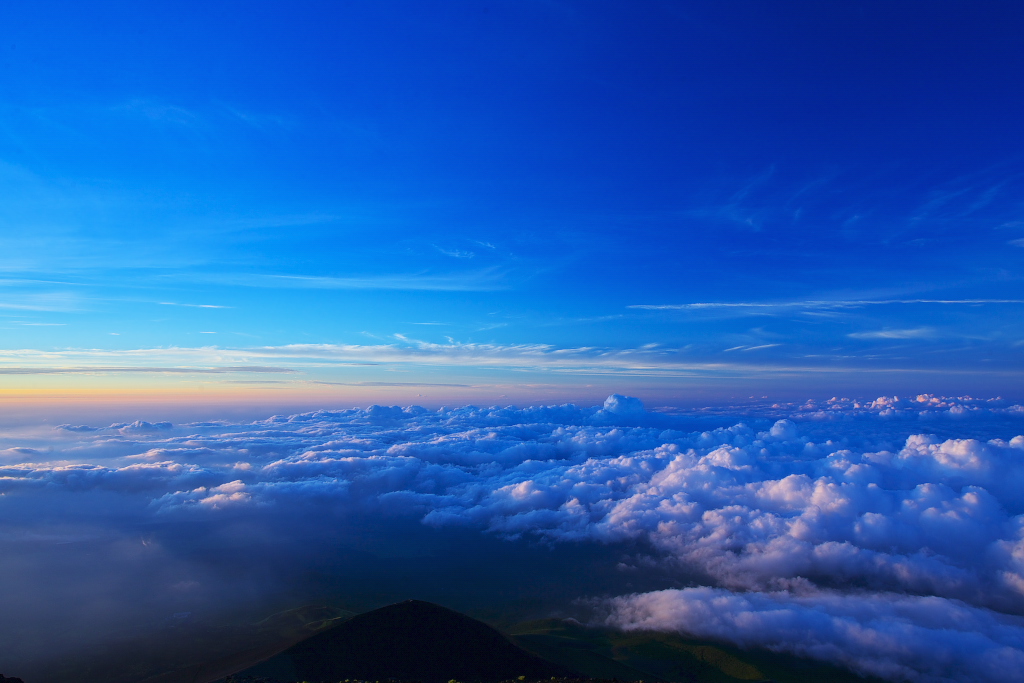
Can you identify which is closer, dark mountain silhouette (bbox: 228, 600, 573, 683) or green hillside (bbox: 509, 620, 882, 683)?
dark mountain silhouette (bbox: 228, 600, 573, 683)

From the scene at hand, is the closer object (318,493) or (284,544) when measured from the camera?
(284,544)

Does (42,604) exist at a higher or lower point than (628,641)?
higher

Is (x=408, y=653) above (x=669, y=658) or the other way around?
above

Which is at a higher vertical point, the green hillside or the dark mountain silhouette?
the dark mountain silhouette

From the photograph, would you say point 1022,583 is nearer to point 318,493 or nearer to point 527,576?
point 527,576

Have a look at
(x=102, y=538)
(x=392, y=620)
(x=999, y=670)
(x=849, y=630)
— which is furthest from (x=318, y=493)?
(x=999, y=670)

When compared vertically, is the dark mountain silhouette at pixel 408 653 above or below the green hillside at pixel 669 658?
above

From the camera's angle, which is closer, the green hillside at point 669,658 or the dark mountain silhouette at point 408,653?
the dark mountain silhouette at point 408,653

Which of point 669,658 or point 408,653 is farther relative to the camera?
point 669,658
